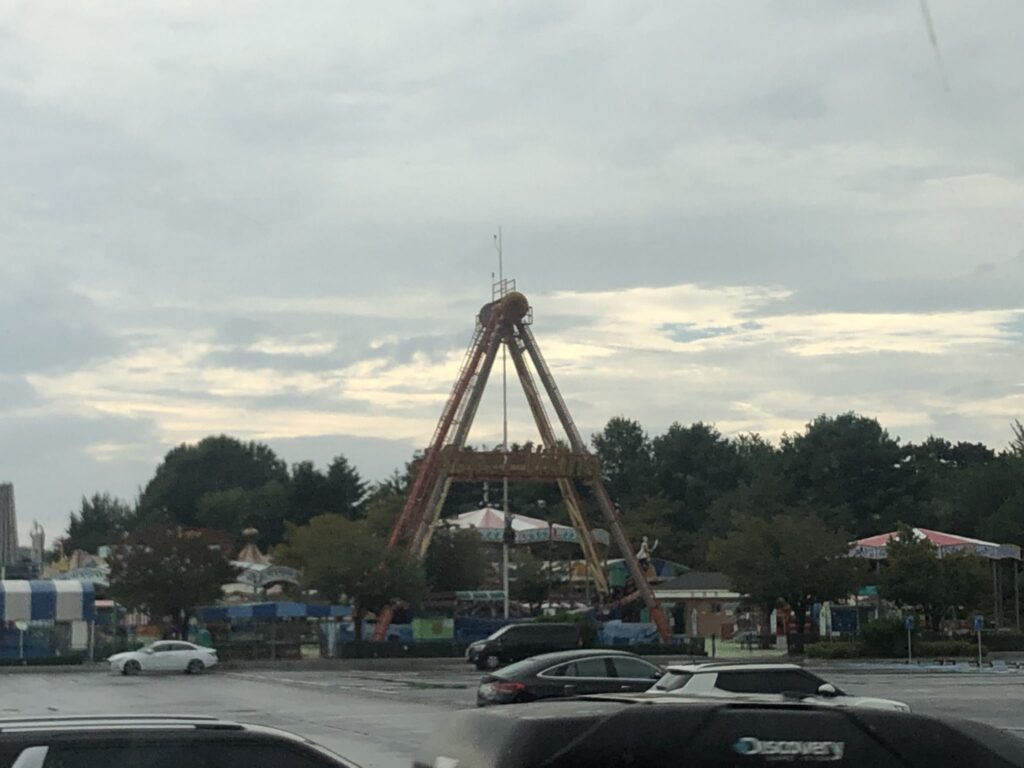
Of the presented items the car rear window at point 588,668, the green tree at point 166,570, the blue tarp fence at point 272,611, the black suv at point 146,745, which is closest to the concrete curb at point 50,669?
the green tree at point 166,570

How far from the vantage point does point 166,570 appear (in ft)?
198

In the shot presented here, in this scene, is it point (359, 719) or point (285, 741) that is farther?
point (359, 719)

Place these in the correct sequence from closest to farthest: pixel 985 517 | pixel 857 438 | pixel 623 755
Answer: pixel 623 755 → pixel 985 517 → pixel 857 438

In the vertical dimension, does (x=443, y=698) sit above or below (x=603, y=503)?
below

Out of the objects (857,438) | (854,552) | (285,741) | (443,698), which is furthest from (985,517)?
(285,741)

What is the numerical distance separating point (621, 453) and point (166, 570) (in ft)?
290


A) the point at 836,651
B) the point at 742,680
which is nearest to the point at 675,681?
the point at 742,680

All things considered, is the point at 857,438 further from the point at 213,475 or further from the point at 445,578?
the point at 213,475

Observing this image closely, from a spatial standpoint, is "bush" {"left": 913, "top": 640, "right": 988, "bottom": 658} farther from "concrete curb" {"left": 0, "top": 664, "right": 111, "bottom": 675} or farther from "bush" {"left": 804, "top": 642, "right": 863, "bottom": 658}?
"concrete curb" {"left": 0, "top": 664, "right": 111, "bottom": 675}

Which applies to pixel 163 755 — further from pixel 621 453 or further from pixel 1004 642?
pixel 621 453

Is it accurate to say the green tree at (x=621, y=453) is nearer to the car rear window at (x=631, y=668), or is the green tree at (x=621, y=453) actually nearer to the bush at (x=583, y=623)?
the bush at (x=583, y=623)

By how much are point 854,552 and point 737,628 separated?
3064 centimetres

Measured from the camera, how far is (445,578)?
245ft

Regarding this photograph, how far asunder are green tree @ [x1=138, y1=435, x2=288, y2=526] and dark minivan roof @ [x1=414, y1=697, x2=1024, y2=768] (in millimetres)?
143257
